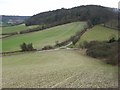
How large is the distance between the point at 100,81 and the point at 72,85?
2.50 metres

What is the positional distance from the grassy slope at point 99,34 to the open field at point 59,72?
12.1m

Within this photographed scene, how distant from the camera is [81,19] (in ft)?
218

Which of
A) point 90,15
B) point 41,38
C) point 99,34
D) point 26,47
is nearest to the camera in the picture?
point 26,47

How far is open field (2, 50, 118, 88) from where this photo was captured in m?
21.0

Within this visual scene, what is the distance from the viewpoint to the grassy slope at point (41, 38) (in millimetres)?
46700

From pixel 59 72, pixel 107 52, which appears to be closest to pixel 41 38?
pixel 107 52

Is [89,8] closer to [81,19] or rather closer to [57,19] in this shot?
[81,19]

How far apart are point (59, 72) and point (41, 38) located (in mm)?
26951

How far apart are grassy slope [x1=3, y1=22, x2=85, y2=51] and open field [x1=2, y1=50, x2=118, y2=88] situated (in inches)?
418

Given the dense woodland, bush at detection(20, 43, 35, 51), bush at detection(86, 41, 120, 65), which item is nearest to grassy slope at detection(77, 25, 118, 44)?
the dense woodland

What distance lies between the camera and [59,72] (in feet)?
82.6

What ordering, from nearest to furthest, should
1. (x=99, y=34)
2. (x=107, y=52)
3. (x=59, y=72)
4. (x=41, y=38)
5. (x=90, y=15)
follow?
1. (x=59, y=72)
2. (x=107, y=52)
3. (x=99, y=34)
4. (x=41, y=38)
5. (x=90, y=15)

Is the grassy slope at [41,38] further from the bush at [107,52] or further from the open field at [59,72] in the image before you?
the bush at [107,52]

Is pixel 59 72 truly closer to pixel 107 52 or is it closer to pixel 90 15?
pixel 107 52
